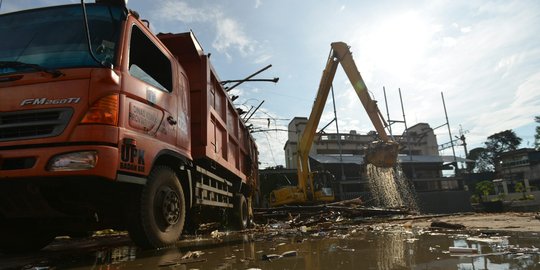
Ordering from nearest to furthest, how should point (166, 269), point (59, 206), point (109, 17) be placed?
point (166, 269) → point (59, 206) → point (109, 17)

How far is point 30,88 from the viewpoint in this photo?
10.0 feet

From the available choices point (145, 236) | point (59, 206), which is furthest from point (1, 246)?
point (145, 236)

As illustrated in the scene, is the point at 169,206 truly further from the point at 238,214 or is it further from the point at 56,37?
the point at 238,214

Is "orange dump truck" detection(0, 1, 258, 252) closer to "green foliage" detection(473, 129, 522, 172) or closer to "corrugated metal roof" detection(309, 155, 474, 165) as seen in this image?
"corrugated metal roof" detection(309, 155, 474, 165)

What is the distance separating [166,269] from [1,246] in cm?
281

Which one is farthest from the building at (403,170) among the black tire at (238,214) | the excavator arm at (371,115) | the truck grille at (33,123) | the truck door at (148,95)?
the truck grille at (33,123)

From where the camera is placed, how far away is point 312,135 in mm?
15469

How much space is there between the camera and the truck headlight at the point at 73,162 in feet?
9.37

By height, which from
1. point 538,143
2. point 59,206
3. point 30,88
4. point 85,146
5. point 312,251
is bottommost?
point 312,251

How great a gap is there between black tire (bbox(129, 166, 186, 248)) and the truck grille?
1.00m

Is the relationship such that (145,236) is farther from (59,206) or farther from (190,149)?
(190,149)

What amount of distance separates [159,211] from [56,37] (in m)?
2.05

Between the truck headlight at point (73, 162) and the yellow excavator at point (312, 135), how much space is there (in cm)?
886

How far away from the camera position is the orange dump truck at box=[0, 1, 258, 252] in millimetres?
2920
